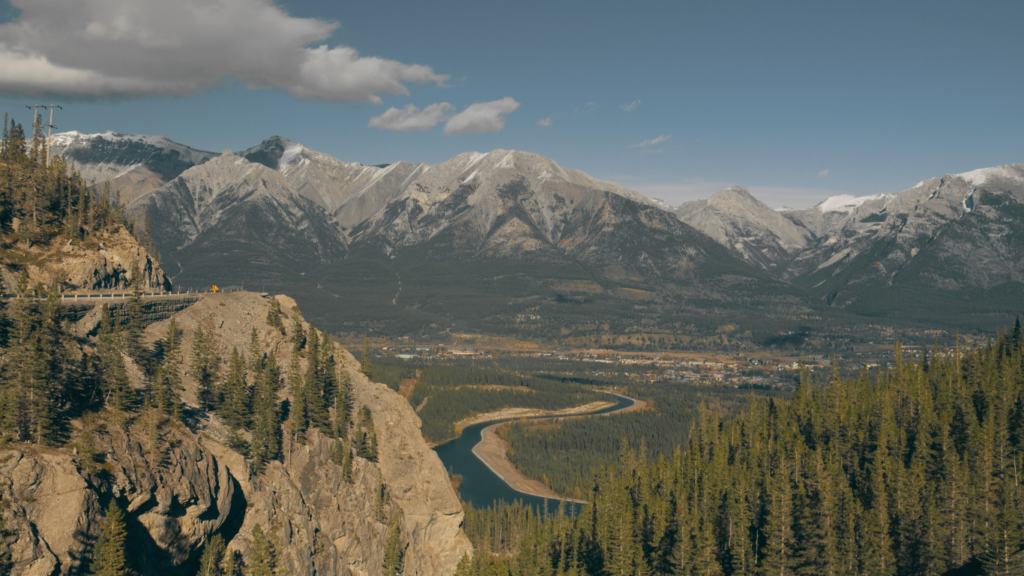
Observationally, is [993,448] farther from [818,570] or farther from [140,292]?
[140,292]

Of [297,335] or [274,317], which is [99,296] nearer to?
[274,317]

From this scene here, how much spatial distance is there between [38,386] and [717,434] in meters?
145

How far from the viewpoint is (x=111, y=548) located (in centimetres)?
7469

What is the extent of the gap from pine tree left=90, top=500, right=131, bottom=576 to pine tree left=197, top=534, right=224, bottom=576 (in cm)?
1321

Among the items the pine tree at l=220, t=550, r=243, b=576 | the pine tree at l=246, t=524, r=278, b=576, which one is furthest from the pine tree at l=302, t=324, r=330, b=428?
the pine tree at l=220, t=550, r=243, b=576

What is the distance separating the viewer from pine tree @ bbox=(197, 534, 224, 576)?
90.2 m

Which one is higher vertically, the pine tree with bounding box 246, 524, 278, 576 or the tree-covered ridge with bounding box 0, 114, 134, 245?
the tree-covered ridge with bounding box 0, 114, 134, 245

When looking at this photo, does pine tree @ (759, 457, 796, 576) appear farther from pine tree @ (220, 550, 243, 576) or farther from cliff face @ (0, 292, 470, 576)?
pine tree @ (220, 550, 243, 576)

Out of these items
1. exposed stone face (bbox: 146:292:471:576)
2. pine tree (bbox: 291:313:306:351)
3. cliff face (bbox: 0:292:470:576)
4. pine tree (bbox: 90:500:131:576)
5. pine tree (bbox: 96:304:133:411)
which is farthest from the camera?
pine tree (bbox: 291:313:306:351)

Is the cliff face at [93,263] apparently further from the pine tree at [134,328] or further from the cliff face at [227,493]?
the cliff face at [227,493]

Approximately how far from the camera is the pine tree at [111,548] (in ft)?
244

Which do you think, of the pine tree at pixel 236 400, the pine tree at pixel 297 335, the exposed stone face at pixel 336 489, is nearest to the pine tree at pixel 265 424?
the pine tree at pixel 236 400

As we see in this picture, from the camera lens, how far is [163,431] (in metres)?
94.8

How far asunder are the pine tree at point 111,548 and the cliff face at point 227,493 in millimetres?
1327
